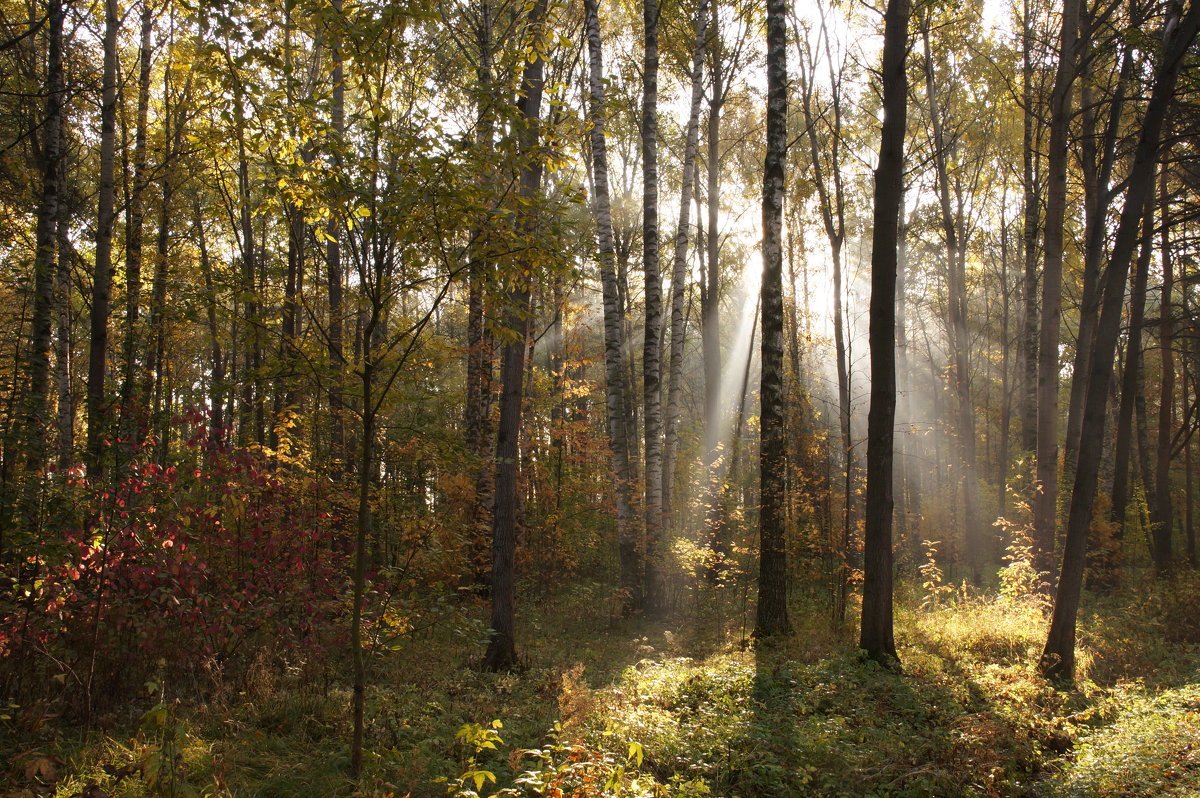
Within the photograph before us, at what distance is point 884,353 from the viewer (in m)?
8.01

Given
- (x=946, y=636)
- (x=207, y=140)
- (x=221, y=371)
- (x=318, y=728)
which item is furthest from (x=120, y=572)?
(x=221, y=371)

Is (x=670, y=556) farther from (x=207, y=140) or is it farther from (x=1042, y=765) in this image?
(x=207, y=140)

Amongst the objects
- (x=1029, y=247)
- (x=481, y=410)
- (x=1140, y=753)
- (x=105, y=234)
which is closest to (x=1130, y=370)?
(x=1029, y=247)

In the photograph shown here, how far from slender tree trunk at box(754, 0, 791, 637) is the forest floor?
0.79m

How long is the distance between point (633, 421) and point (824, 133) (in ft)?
37.4

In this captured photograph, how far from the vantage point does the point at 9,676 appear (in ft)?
15.5

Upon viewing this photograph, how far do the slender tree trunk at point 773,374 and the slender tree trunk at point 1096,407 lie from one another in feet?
10.6

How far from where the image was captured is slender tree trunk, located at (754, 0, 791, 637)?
931 cm

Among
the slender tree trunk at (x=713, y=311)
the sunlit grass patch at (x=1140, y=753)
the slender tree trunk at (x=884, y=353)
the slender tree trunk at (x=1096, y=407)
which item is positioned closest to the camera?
the sunlit grass patch at (x=1140, y=753)

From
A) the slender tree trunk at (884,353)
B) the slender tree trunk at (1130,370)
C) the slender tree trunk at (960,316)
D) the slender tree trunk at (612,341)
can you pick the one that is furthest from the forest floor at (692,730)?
the slender tree trunk at (960,316)

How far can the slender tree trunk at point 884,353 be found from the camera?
26.0 feet

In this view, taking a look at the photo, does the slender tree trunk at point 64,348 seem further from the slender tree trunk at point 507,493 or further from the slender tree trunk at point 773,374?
the slender tree trunk at point 773,374

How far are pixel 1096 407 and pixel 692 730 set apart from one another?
231 inches

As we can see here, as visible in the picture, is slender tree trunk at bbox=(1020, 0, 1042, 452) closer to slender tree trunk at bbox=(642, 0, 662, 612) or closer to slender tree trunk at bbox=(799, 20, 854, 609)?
slender tree trunk at bbox=(799, 20, 854, 609)
